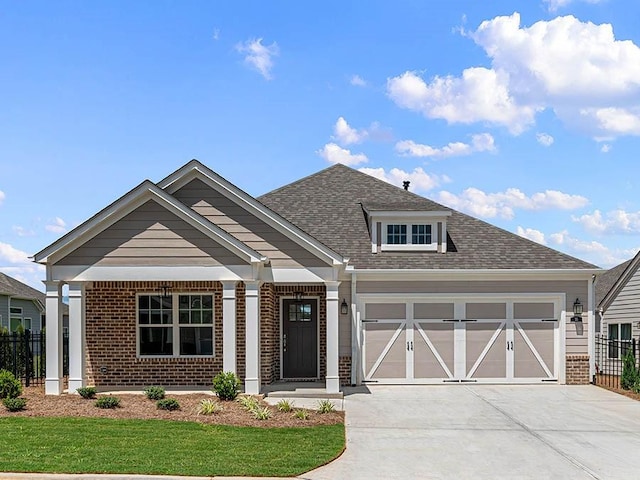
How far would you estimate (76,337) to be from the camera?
47.9ft

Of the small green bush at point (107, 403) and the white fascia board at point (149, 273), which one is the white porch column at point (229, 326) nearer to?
the white fascia board at point (149, 273)

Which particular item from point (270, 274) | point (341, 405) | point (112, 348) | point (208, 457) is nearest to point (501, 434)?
point (341, 405)

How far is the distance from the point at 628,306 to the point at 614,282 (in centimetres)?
309

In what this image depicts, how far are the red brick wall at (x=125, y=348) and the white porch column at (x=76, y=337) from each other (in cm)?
106

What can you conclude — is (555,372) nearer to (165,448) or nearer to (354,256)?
(354,256)

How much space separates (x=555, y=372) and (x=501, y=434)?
748 cm

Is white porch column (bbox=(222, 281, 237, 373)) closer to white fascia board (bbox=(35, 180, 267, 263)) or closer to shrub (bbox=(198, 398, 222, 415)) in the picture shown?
white fascia board (bbox=(35, 180, 267, 263))

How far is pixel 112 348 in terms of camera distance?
15852mm

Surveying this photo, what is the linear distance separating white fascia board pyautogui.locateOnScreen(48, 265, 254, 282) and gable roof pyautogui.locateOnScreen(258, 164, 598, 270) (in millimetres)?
4395

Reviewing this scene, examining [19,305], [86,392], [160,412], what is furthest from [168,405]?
[19,305]

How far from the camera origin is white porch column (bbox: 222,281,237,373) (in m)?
14.3

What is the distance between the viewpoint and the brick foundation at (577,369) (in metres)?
17.8

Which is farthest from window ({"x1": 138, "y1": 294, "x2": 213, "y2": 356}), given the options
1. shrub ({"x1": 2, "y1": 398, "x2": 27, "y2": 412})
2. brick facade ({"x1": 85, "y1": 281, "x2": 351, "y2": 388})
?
shrub ({"x1": 2, "y1": 398, "x2": 27, "y2": 412})

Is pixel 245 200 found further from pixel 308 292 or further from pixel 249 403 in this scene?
pixel 249 403
